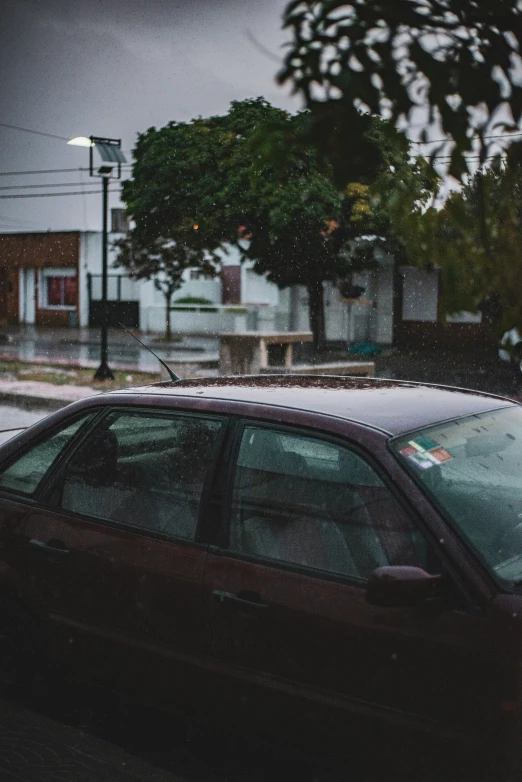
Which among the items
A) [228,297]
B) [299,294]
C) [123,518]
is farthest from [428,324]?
[123,518]

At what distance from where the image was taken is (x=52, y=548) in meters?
3.79

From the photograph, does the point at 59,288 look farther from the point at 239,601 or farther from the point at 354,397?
the point at 239,601

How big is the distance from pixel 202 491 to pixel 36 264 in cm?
4809

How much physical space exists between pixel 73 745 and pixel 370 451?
5.40 ft

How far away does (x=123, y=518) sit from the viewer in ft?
12.0

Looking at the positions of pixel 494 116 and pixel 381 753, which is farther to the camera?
pixel 381 753

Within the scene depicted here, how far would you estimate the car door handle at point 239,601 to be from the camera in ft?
10.3

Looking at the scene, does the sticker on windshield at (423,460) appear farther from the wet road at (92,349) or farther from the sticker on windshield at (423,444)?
the wet road at (92,349)

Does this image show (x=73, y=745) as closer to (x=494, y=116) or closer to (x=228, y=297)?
(x=494, y=116)

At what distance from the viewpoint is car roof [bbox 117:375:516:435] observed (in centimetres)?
333

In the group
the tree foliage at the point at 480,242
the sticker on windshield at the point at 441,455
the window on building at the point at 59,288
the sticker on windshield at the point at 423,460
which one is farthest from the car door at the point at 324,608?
the window on building at the point at 59,288

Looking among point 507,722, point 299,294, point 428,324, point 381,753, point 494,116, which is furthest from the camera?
point 299,294

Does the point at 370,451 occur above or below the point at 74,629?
above

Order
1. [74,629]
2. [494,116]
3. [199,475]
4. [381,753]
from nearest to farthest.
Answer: [494,116], [381,753], [199,475], [74,629]
